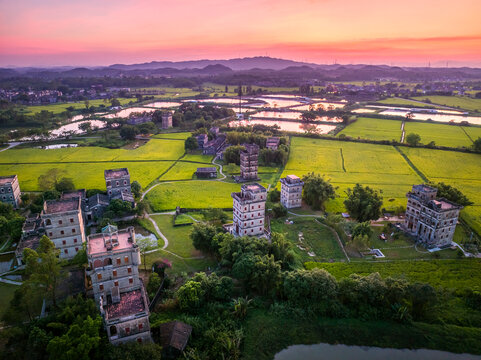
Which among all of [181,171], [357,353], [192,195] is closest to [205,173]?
[181,171]

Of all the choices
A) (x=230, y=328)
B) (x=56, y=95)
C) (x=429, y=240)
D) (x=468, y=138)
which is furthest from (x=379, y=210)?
(x=56, y=95)

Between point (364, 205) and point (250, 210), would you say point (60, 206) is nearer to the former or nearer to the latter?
point (250, 210)

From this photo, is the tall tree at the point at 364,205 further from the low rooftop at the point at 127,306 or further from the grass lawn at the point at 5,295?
the grass lawn at the point at 5,295

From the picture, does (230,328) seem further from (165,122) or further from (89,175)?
(165,122)

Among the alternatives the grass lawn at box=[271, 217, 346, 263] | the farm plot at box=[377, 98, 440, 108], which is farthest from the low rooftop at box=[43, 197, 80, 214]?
the farm plot at box=[377, 98, 440, 108]

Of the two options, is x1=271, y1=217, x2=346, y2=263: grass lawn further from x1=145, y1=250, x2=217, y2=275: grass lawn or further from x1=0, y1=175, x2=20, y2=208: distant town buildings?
x1=0, y1=175, x2=20, y2=208: distant town buildings
